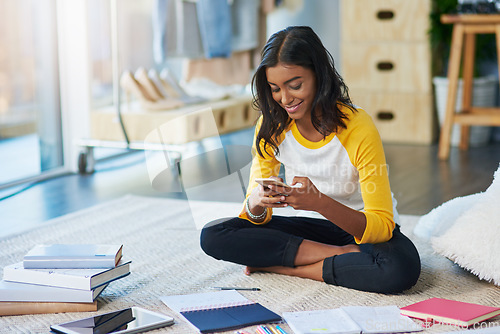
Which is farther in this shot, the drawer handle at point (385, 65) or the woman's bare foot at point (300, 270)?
the drawer handle at point (385, 65)

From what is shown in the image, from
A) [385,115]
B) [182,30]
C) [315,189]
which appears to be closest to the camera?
[315,189]

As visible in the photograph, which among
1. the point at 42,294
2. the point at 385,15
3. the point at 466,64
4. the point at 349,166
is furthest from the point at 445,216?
the point at 385,15

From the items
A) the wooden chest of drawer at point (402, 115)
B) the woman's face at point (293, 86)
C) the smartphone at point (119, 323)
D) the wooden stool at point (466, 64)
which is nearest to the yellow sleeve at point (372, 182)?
the woman's face at point (293, 86)

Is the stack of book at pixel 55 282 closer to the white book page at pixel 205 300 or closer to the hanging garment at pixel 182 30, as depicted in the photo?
the white book page at pixel 205 300

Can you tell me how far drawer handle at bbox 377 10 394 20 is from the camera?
3746 millimetres

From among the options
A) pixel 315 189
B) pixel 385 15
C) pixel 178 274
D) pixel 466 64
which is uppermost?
pixel 385 15

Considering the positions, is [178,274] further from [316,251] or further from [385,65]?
[385,65]

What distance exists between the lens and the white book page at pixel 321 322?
1.26m

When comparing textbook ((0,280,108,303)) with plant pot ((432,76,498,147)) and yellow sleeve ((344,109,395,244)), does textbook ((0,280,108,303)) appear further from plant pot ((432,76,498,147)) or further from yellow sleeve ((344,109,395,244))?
plant pot ((432,76,498,147))

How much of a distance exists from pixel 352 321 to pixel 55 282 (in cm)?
61

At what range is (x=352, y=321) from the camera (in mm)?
1298

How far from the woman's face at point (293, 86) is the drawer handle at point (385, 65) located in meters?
2.42

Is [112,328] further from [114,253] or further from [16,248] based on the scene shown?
[16,248]

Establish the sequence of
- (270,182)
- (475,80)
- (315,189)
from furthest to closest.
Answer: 1. (475,80)
2. (315,189)
3. (270,182)
